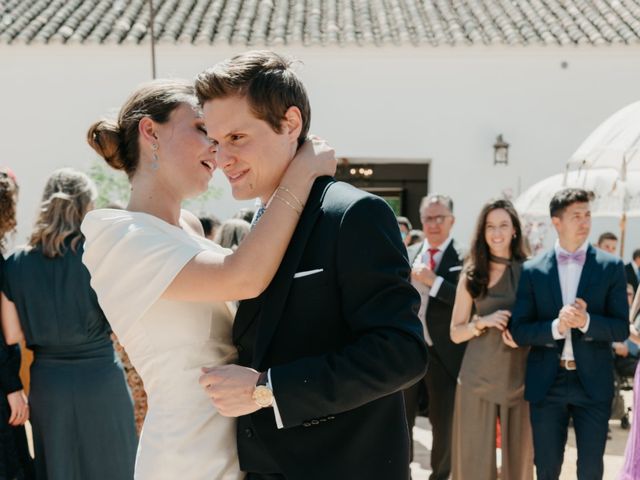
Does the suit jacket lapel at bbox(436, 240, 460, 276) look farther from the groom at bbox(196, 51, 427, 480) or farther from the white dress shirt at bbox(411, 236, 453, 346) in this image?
the groom at bbox(196, 51, 427, 480)

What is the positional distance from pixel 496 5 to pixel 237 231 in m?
13.8

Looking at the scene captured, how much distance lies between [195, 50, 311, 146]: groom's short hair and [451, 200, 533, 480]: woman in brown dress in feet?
11.4

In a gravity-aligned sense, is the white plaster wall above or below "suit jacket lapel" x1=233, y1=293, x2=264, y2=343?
above

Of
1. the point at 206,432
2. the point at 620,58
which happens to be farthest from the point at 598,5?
the point at 206,432

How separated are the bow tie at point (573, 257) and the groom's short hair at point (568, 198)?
0.27 metres

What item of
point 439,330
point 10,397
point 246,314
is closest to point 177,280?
point 246,314

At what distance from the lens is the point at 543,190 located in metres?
11.3

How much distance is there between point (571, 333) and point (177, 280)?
338 cm

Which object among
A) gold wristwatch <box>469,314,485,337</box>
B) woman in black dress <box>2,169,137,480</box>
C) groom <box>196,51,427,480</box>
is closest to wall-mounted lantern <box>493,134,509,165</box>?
gold wristwatch <box>469,314,485,337</box>

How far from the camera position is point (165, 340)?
2.09 metres

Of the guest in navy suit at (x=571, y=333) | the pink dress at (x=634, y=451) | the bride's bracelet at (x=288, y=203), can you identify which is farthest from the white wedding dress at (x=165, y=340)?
the guest in navy suit at (x=571, y=333)

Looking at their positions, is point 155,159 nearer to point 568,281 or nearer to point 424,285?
point 568,281

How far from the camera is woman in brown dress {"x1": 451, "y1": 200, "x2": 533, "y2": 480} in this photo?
5008 millimetres

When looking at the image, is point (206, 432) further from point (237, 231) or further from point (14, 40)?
point (14, 40)
